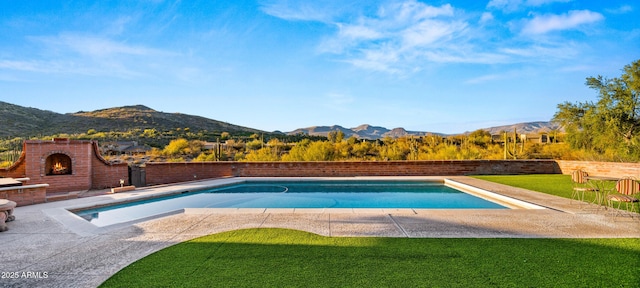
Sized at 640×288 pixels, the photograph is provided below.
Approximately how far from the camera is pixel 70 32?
13102 mm

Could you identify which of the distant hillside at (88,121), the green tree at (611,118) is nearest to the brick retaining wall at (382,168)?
the green tree at (611,118)

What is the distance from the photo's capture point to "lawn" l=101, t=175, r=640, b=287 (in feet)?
9.52

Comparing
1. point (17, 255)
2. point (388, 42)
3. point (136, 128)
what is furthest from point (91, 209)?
point (136, 128)

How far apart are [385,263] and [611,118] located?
1437 cm

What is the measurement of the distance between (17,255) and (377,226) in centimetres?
439

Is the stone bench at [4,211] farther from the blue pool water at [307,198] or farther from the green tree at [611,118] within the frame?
the green tree at [611,118]

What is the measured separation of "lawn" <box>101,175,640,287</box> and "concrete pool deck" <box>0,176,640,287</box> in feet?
1.08

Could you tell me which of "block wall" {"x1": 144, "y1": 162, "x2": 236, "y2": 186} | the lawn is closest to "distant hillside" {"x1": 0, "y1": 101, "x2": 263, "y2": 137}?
"block wall" {"x1": 144, "y1": 162, "x2": 236, "y2": 186}

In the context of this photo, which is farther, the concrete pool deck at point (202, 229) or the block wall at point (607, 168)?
the block wall at point (607, 168)

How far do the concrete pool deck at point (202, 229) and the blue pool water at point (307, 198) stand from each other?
3.94ft

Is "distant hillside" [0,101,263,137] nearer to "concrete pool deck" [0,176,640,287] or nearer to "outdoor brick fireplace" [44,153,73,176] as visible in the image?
"outdoor brick fireplace" [44,153,73,176]

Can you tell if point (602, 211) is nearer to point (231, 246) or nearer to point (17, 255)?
point (231, 246)

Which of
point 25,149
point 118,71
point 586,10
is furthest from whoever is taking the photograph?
point 118,71

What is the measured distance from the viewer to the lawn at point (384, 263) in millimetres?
2900
